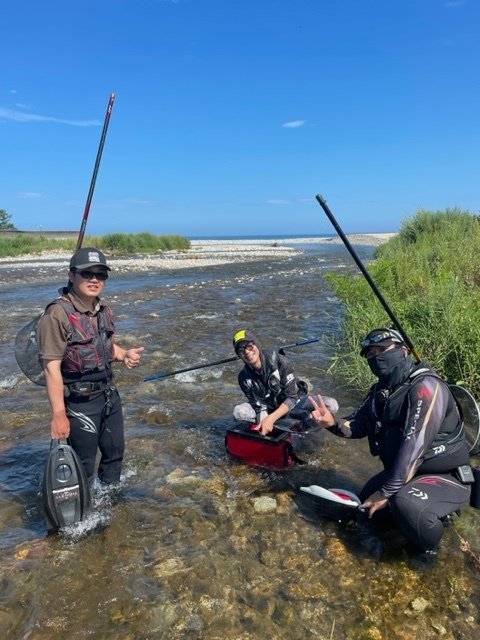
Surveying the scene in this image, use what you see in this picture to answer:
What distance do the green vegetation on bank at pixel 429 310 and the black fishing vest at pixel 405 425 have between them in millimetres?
3133

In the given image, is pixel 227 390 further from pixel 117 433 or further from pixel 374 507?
pixel 374 507

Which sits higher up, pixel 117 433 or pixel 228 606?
pixel 117 433

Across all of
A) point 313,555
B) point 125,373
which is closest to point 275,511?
point 313,555

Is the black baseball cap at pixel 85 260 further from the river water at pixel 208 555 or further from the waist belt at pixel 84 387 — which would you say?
the river water at pixel 208 555

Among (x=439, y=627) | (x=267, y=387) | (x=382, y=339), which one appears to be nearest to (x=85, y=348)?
(x=267, y=387)

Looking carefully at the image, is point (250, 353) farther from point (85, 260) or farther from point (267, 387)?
point (85, 260)

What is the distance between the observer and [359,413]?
5016 mm

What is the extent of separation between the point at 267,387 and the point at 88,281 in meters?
2.80

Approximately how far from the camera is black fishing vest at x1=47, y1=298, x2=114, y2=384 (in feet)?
14.3

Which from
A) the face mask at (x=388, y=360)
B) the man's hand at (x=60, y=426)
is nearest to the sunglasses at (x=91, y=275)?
the man's hand at (x=60, y=426)

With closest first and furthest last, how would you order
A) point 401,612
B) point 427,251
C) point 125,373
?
point 401,612 → point 125,373 → point 427,251

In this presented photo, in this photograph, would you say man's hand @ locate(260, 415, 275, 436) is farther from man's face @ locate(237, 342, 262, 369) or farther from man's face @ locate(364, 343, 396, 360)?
man's face @ locate(364, 343, 396, 360)

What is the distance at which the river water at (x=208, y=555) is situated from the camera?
350 centimetres

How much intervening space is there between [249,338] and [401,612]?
3.20 m
